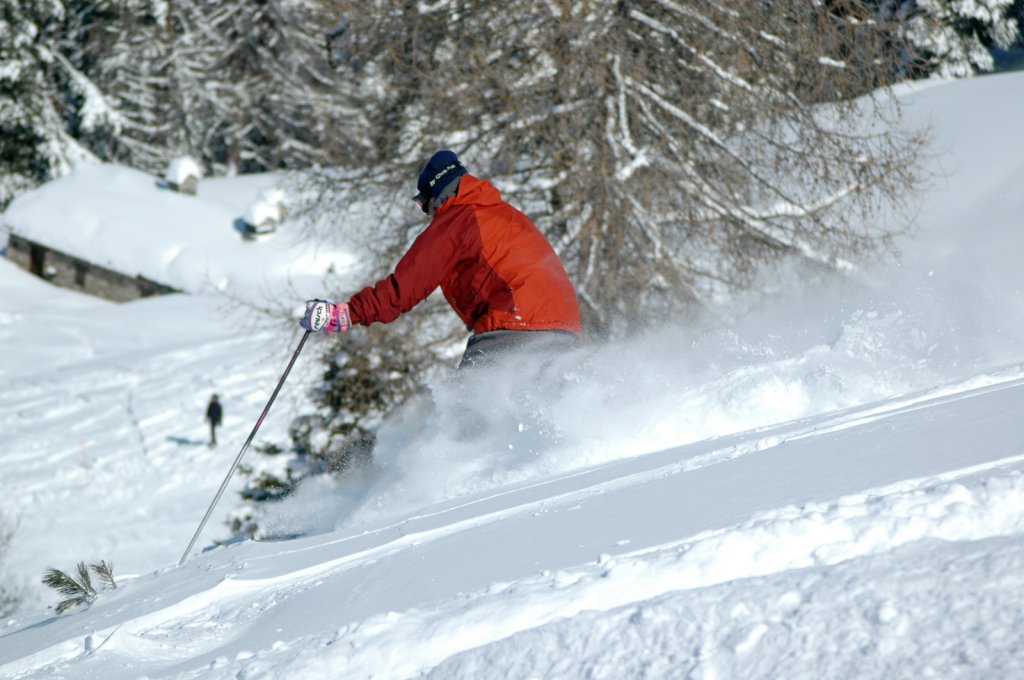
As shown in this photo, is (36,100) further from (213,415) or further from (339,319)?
(339,319)

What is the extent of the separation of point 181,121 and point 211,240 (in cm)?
944

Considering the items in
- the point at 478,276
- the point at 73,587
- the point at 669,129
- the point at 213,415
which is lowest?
the point at 73,587

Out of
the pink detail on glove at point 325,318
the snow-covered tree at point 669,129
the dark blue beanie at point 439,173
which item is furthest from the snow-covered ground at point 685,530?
the snow-covered tree at point 669,129

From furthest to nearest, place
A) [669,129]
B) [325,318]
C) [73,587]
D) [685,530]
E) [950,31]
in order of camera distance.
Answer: [950,31]
[669,129]
[325,318]
[73,587]
[685,530]

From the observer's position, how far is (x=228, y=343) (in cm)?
2478

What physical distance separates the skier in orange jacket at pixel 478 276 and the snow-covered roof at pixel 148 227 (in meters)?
22.6

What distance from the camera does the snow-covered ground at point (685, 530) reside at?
2482 millimetres

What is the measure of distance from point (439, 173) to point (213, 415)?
15.6 meters

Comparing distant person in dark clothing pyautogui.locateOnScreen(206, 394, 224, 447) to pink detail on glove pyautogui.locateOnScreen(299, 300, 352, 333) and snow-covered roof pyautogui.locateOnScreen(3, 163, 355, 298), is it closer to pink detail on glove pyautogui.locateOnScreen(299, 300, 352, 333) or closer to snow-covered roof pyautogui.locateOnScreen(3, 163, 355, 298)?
snow-covered roof pyautogui.locateOnScreen(3, 163, 355, 298)

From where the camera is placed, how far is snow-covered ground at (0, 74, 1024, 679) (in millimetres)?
2482

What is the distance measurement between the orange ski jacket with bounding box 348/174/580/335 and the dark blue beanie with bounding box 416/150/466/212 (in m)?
0.08

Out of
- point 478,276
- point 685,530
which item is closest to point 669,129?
point 478,276

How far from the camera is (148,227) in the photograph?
31.4 metres

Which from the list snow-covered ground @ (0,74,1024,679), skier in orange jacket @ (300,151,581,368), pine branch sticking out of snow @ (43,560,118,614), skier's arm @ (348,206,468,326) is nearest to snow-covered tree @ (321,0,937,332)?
snow-covered ground @ (0,74,1024,679)
